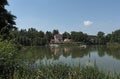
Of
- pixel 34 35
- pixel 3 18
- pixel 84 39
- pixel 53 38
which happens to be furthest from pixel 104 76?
pixel 53 38

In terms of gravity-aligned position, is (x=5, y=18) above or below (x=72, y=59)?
above

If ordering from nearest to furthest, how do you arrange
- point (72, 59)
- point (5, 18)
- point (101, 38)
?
point (5, 18), point (72, 59), point (101, 38)

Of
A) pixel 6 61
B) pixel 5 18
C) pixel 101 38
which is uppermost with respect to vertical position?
pixel 101 38

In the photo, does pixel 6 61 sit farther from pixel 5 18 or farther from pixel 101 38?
pixel 101 38

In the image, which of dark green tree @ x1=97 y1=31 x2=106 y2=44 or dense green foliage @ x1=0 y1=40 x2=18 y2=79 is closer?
dense green foliage @ x1=0 y1=40 x2=18 y2=79

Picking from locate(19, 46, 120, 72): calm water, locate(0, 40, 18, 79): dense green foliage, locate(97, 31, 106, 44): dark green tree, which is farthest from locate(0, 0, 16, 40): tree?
locate(97, 31, 106, 44): dark green tree

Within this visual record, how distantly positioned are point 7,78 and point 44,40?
104617 millimetres

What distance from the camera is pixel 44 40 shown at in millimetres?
112188

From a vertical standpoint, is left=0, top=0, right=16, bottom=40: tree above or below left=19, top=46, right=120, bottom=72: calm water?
above

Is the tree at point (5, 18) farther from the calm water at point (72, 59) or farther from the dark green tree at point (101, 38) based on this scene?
the dark green tree at point (101, 38)

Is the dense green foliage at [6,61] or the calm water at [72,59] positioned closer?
the dense green foliage at [6,61]

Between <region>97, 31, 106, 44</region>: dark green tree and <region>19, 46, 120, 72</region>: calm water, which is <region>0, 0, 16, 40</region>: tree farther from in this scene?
<region>97, 31, 106, 44</region>: dark green tree

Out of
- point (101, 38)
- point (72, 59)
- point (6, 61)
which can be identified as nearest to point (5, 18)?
point (72, 59)

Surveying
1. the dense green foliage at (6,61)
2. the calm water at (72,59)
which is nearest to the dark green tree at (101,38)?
the calm water at (72,59)
